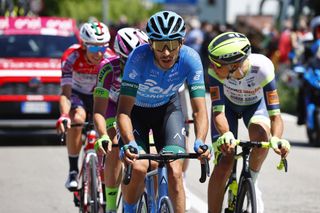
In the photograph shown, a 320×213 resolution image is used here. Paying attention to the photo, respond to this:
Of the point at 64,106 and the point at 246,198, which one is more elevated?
the point at 64,106

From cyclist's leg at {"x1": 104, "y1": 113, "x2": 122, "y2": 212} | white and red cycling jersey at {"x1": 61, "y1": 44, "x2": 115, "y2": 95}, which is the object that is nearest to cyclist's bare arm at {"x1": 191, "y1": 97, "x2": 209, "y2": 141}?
cyclist's leg at {"x1": 104, "y1": 113, "x2": 122, "y2": 212}

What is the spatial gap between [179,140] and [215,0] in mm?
65466

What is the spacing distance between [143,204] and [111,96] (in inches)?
65.5

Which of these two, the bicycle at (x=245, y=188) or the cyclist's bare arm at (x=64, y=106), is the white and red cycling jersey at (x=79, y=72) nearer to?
the cyclist's bare arm at (x=64, y=106)

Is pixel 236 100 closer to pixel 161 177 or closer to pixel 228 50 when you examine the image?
pixel 228 50

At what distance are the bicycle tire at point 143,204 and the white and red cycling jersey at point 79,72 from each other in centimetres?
287

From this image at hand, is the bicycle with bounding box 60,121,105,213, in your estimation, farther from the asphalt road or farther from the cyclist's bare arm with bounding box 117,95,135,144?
the cyclist's bare arm with bounding box 117,95,135,144

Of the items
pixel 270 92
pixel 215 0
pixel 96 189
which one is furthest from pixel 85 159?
pixel 215 0

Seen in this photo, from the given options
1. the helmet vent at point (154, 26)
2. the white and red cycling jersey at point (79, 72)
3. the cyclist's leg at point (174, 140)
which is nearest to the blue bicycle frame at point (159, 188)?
the cyclist's leg at point (174, 140)

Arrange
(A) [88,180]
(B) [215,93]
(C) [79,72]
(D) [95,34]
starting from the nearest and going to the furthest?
(B) [215,93] < (A) [88,180] < (D) [95,34] < (C) [79,72]

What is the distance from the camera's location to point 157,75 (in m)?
7.89

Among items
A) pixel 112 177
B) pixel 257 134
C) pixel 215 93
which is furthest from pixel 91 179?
pixel 257 134

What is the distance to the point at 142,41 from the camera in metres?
8.90

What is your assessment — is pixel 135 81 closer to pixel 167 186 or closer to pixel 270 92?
pixel 167 186
